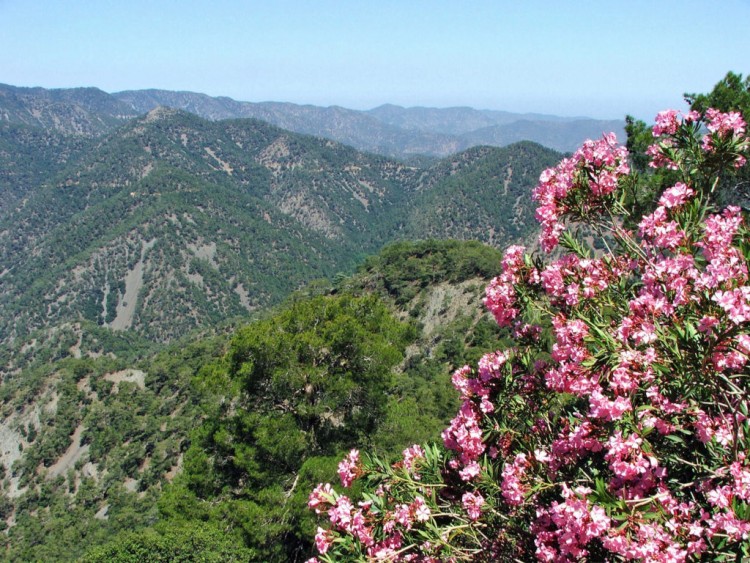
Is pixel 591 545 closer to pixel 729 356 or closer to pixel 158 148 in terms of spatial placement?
pixel 729 356

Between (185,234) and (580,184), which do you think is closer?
(580,184)

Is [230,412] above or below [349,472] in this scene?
below

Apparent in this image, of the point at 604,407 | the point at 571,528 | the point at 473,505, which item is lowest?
the point at 473,505

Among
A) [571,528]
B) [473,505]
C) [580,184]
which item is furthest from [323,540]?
[580,184]

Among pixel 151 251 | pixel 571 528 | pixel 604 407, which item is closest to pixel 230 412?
pixel 571 528

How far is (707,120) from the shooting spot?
13.9 ft

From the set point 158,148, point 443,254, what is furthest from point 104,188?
point 443,254

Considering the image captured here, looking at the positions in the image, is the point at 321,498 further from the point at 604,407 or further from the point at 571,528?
the point at 604,407

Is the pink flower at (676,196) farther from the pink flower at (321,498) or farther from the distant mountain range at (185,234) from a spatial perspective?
the distant mountain range at (185,234)

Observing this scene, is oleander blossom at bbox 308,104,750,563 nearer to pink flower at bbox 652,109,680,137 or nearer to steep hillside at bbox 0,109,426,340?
pink flower at bbox 652,109,680,137

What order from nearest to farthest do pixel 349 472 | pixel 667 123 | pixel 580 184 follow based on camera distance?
1. pixel 349 472
2. pixel 580 184
3. pixel 667 123

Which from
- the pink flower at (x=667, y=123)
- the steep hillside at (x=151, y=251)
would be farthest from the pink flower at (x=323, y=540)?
the steep hillside at (x=151, y=251)

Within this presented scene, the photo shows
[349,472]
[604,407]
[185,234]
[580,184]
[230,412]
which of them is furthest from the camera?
[185,234]

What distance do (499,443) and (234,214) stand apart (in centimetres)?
14353
